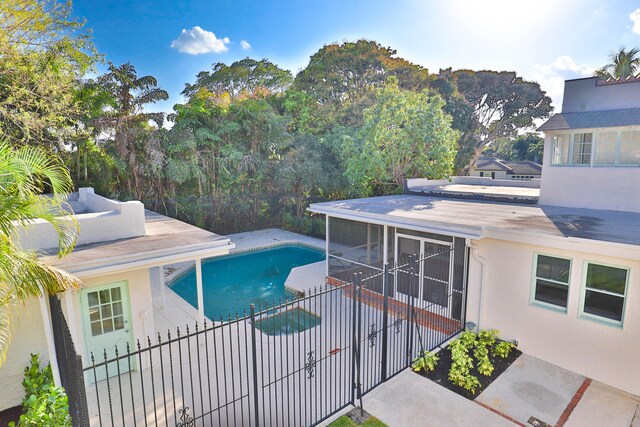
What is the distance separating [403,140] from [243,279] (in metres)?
9.40

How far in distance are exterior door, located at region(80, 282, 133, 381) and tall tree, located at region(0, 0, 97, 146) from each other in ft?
26.8

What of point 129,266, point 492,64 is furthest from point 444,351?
point 492,64

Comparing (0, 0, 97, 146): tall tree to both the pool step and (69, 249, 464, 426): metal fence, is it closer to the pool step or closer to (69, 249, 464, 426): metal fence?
(69, 249, 464, 426): metal fence

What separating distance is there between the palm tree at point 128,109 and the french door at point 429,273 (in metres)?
15.2

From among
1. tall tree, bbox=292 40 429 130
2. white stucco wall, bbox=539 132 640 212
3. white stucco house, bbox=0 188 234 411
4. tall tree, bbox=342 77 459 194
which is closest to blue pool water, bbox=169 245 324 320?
white stucco house, bbox=0 188 234 411

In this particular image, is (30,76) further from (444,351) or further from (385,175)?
(444,351)

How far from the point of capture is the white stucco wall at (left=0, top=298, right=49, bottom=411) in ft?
20.5

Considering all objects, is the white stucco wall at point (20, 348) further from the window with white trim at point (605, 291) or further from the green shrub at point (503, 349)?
the window with white trim at point (605, 291)

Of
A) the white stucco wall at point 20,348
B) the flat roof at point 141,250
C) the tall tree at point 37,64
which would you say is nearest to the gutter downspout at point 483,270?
the flat roof at point 141,250

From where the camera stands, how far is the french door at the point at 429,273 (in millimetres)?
9234

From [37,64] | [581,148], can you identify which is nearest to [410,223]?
[581,148]

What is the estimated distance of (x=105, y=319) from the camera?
7266 millimetres

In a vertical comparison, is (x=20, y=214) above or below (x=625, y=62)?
below

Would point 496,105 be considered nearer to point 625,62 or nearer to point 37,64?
point 625,62
